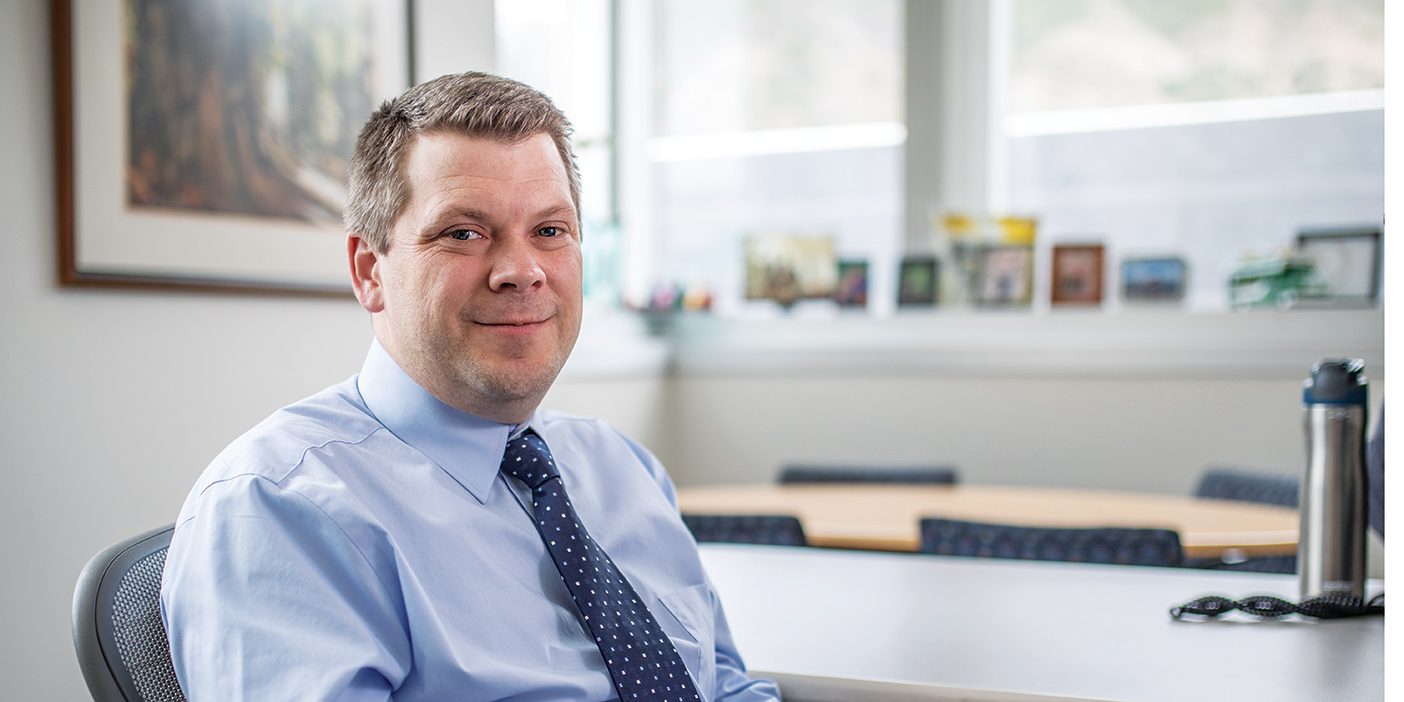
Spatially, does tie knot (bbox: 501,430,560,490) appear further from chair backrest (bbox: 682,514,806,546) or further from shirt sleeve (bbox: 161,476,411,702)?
chair backrest (bbox: 682,514,806,546)

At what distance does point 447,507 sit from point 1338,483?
1.08m

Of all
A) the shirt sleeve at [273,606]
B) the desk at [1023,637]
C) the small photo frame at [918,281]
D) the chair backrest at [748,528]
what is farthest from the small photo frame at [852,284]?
the shirt sleeve at [273,606]

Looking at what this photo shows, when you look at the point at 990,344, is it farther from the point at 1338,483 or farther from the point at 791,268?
the point at 1338,483

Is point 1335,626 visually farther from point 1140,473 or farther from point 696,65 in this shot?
point 696,65

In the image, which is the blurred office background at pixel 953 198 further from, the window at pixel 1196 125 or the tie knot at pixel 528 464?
the tie knot at pixel 528 464

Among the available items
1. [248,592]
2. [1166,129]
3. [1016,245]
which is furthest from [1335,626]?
[1166,129]

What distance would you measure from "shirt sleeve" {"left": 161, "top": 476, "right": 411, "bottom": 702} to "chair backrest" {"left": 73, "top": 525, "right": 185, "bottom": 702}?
2 cm

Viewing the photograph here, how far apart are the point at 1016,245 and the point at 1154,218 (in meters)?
0.54

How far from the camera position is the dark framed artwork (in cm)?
221

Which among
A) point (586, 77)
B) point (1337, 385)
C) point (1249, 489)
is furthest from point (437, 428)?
point (586, 77)

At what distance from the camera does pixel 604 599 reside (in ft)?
3.79

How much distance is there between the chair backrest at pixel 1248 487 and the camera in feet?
10.3
